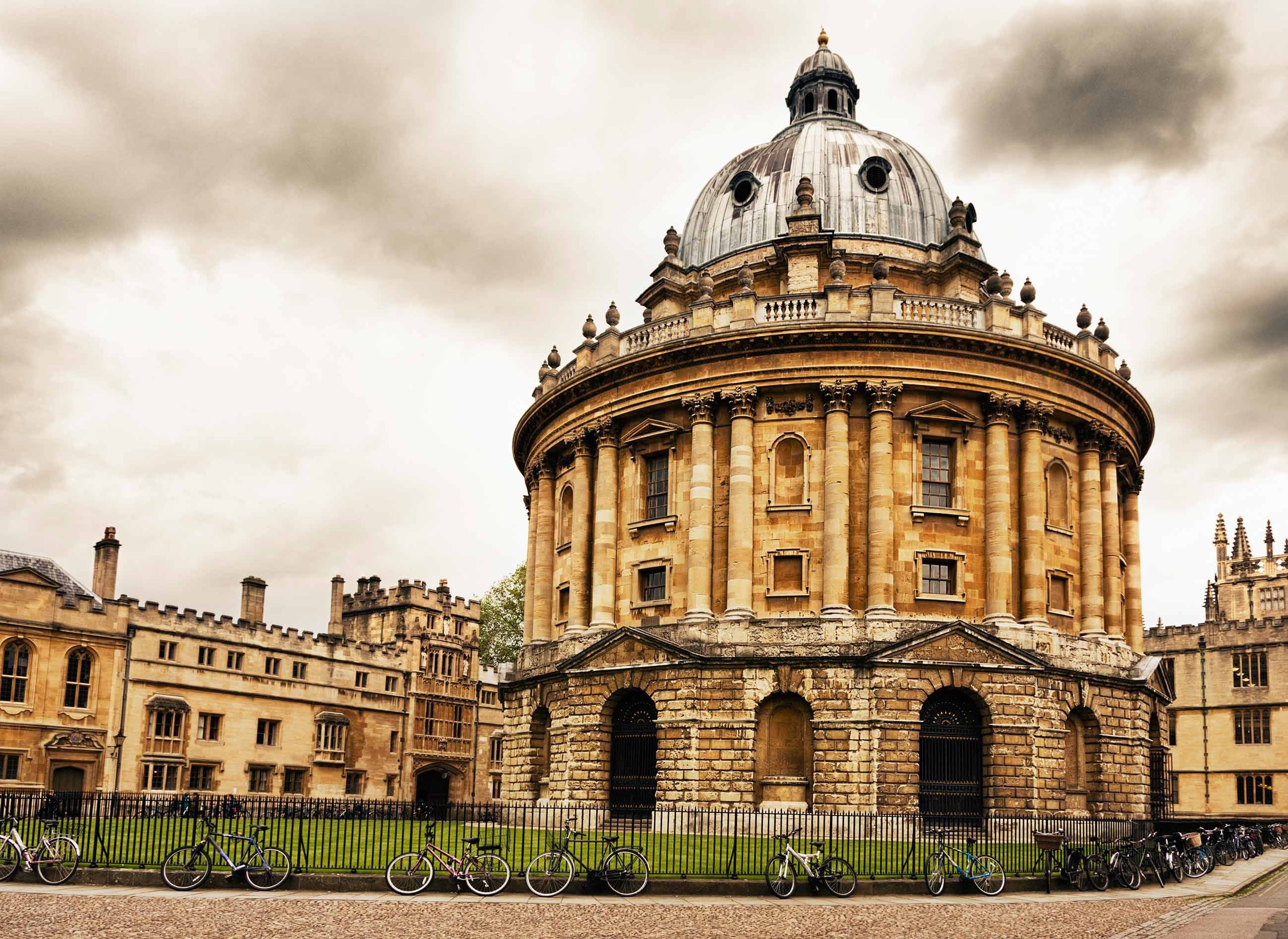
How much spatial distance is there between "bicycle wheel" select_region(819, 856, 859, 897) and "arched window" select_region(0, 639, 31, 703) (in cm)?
4362

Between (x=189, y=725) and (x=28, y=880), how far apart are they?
4126cm

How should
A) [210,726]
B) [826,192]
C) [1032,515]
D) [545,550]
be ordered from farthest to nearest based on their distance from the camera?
[210,726], [826,192], [545,550], [1032,515]

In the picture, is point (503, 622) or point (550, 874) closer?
point (550, 874)

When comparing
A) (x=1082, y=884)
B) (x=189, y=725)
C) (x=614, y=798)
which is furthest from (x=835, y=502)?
(x=189, y=725)

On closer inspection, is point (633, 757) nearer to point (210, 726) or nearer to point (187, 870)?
point (187, 870)

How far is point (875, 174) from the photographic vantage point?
169 ft

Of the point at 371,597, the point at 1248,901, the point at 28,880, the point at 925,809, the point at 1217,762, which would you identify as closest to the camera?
the point at 28,880

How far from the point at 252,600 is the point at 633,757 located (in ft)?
112

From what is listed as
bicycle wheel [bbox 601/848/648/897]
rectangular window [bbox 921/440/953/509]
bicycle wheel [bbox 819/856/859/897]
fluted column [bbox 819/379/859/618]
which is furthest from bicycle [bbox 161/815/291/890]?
rectangular window [bbox 921/440/953/509]

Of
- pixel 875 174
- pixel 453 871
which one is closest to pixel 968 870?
pixel 453 871

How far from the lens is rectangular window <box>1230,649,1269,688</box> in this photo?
70.6 meters

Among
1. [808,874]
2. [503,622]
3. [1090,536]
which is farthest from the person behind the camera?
[503,622]

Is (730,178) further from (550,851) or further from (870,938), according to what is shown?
(870,938)

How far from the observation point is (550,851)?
73.8 feet
